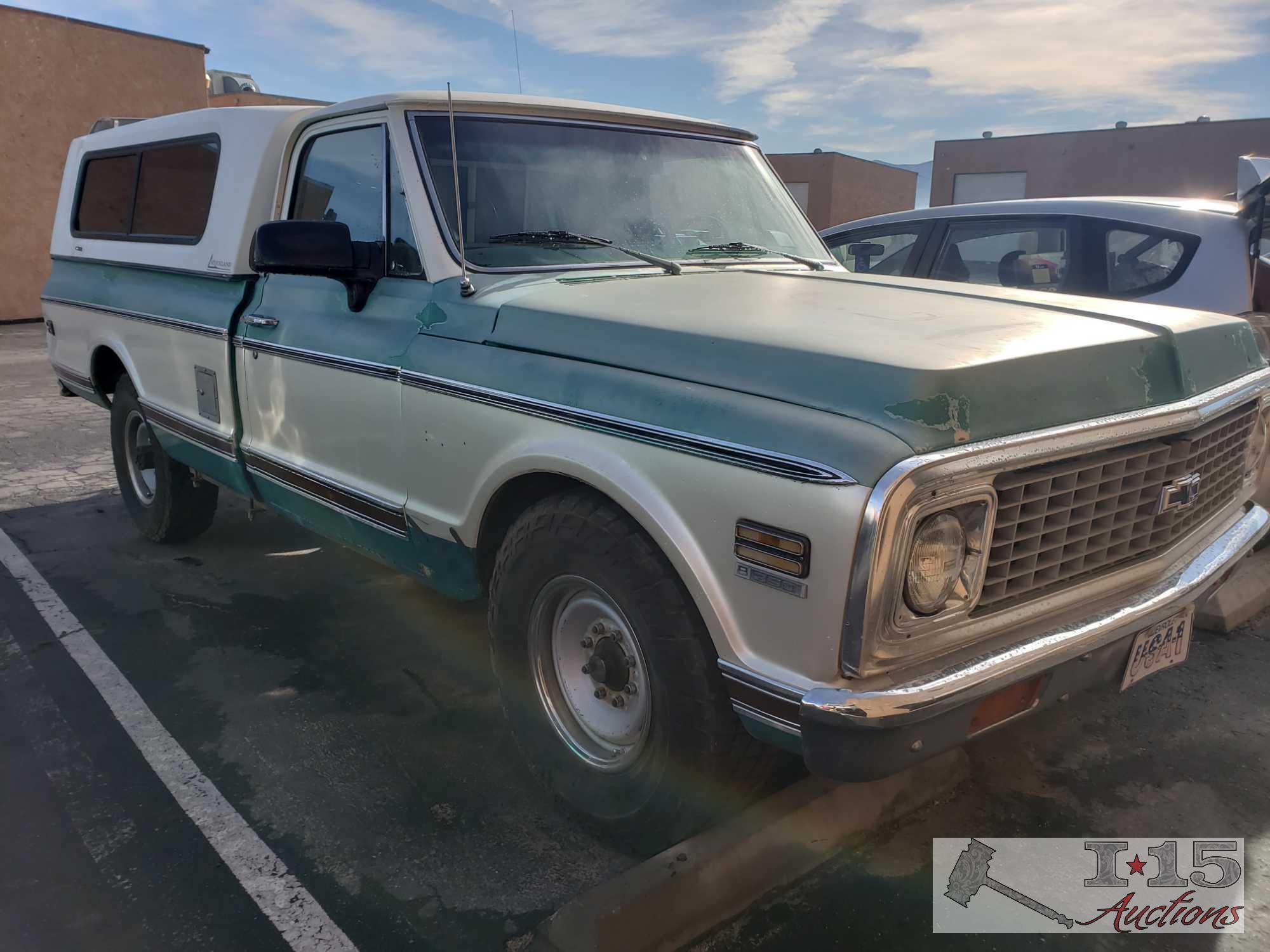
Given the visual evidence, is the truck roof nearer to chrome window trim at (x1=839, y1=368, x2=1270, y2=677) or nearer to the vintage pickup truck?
the vintage pickup truck

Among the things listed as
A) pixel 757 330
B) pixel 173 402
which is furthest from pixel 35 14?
pixel 757 330

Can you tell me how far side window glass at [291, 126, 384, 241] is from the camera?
10.3ft

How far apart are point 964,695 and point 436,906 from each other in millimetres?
1426

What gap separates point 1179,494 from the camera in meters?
2.31

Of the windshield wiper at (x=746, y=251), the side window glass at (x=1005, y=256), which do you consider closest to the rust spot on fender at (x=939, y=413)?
the windshield wiper at (x=746, y=251)

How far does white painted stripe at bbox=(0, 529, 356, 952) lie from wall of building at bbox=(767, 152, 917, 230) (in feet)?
84.9

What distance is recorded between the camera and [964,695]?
1.84 meters

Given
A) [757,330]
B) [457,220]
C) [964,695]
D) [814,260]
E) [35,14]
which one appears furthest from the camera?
[35,14]

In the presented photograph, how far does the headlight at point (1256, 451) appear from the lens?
115 inches

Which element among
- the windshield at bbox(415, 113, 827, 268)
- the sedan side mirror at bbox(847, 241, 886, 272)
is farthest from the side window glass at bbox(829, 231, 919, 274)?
the windshield at bbox(415, 113, 827, 268)

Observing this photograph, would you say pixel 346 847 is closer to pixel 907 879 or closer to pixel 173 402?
pixel 907 879

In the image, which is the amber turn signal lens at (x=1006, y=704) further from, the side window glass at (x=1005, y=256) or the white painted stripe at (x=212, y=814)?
the side window glass at (x=1005, y=256)

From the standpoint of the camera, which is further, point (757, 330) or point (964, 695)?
point (757, 330)

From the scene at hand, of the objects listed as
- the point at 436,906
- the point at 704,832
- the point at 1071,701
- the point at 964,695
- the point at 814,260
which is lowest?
the point at 436,906
